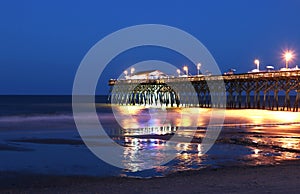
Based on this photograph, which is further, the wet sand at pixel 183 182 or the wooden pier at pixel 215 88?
the wooden pier at pixel 215 88

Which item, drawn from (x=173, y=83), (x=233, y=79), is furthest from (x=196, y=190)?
(x=173, y=83)

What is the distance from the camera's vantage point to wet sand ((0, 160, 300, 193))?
378 inches

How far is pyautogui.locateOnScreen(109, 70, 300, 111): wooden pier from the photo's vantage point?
50562 mm

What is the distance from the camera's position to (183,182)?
34.8ft

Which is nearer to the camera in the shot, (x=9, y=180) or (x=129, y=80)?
(x=9, y=180)

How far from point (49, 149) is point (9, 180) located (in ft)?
22.4

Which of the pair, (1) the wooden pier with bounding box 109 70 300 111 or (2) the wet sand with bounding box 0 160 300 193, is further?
(1) the wooden pier with bounding box 109 70 300 111

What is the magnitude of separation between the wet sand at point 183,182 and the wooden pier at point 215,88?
3629 centimetres

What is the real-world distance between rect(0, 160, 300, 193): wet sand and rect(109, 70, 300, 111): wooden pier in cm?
3629

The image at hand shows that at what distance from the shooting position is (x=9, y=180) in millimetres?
11719

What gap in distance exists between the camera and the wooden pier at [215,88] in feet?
166

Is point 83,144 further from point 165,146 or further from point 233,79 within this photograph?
point 233,79

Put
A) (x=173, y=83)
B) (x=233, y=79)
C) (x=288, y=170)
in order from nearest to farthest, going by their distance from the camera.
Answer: (x=288, y=170)
(x=233, y=79)
(x=173, y=83)

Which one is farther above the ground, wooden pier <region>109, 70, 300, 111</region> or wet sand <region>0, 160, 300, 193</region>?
wooden pier <region>109, 70, 300, 111</region>
